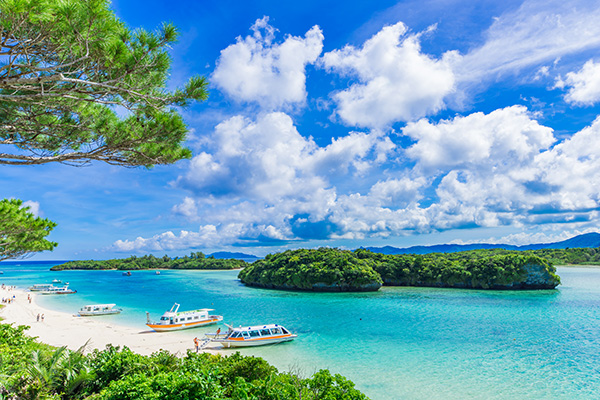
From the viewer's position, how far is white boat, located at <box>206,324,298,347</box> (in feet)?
75.6

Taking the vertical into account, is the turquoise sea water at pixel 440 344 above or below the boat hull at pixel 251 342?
below

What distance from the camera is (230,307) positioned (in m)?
43.8

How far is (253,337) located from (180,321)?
426 inches

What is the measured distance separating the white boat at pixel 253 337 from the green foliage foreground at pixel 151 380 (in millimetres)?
15127

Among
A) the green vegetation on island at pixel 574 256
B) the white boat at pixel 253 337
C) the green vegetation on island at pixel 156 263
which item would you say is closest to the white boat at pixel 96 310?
the white boat at pixel 253 337

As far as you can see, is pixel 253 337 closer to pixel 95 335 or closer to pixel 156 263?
pixel 95 335

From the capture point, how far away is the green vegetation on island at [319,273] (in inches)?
2403

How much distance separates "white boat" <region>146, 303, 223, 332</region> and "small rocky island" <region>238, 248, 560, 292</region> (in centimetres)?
3250

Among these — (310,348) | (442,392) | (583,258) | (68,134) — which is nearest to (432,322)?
(310,348)

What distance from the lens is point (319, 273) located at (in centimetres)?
6181

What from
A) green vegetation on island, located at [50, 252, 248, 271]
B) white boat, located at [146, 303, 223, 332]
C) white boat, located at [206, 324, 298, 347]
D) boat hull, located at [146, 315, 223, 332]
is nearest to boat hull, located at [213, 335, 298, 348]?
white boat, located at [206, 324, 298, 347]

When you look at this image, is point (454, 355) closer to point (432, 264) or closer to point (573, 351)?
point (573, 351)

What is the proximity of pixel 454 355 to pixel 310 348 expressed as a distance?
32.0ft

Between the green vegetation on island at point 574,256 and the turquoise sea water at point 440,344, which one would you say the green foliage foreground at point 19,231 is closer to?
the turquoise sea water at point 440,344
